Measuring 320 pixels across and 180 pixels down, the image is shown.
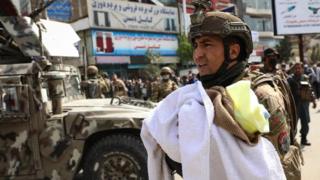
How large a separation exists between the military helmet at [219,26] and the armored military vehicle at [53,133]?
154 inches

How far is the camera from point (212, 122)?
1883mm

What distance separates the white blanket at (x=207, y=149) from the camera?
1846 millimetres

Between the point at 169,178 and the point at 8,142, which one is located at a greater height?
the point at 169,178

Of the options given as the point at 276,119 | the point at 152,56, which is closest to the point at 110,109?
the point at 276,119

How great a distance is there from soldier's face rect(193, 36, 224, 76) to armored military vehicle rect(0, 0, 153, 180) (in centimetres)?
393

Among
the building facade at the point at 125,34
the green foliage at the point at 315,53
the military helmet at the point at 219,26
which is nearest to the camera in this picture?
the military helmet at the point at 219,26

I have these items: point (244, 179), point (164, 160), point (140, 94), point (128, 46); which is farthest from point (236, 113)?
point (128, 46)

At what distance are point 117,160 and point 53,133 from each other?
709 millimetres

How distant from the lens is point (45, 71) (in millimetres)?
6305

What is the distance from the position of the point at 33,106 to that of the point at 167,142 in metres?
4.18

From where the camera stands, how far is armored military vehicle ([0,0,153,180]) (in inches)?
232

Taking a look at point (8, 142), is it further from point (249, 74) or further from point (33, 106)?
point (249, 74)

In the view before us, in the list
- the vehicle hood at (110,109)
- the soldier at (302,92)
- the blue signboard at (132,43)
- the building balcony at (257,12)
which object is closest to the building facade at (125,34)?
the blue signboard at (132,43)

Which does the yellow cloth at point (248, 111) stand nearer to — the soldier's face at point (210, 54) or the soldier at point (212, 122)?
the soldier at point (212, 122)
